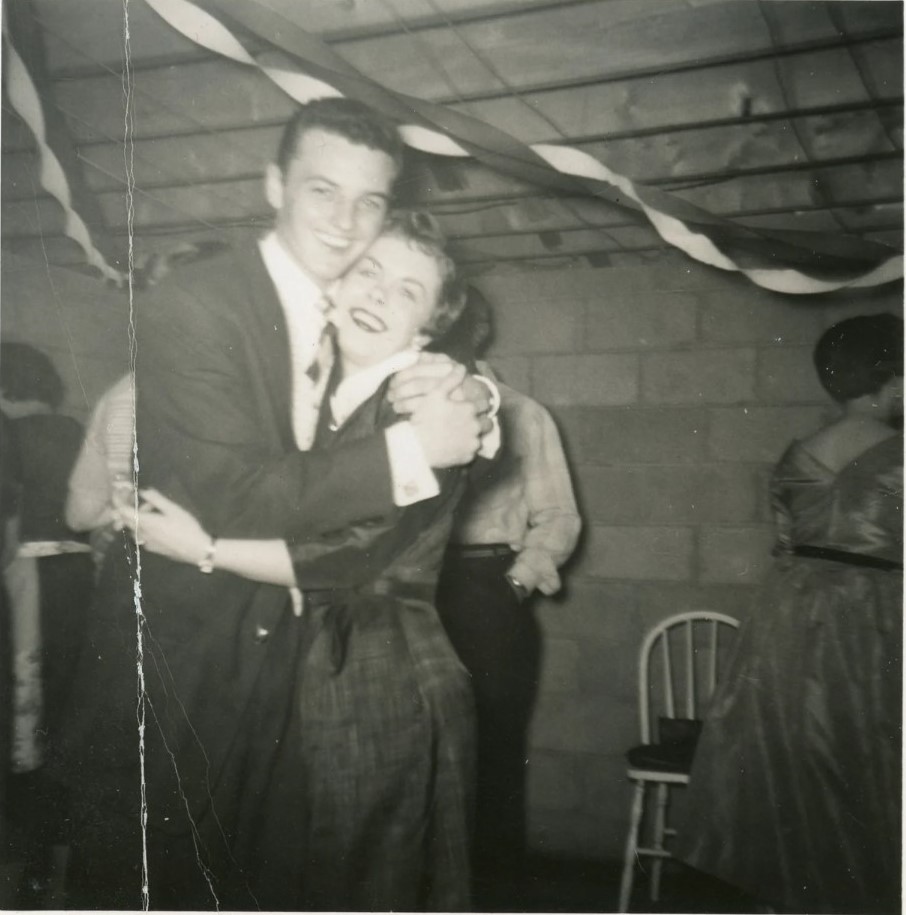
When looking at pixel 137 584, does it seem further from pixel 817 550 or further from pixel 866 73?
pixel 866 73

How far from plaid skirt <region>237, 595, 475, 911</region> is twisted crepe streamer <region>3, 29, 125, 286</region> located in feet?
2.56

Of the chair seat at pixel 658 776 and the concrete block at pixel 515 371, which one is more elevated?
the concrete block at pixel 515 371

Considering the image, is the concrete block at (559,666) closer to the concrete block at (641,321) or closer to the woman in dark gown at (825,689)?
the woman in dark gown at (825,689)

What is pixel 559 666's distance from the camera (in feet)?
5.09

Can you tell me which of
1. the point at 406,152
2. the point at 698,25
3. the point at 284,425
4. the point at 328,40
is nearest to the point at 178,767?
the point at 284,425

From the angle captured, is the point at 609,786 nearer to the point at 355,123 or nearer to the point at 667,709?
the point at 667,709

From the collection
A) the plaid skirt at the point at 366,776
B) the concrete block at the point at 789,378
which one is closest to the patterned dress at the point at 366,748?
the plaid skirt at the point at 366,776

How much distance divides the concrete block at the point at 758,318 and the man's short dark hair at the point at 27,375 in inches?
47.2

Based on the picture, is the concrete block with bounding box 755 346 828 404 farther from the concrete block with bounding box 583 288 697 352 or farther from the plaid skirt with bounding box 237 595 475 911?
the plaid skirt with bounding box 237 595 475 911

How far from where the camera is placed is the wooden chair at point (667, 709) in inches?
59.6

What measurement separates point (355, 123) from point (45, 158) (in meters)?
0.60

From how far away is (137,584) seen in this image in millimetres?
1586

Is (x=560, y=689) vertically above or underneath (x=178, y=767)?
above

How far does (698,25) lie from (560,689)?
1173mm
